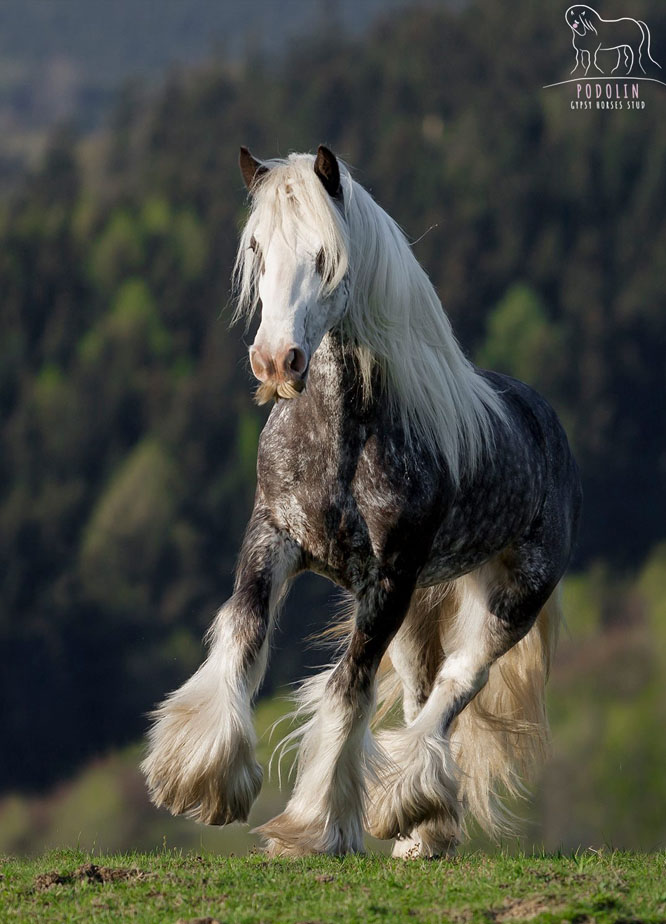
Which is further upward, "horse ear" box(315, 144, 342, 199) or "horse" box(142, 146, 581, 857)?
"horse ear" box(315, 144, 342, 199)

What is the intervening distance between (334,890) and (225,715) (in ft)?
2.66

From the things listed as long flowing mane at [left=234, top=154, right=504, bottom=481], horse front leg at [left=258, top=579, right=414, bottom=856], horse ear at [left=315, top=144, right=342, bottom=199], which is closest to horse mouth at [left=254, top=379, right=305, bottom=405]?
long flowing mane at [left=234, top=154, right=504, bottom=481]

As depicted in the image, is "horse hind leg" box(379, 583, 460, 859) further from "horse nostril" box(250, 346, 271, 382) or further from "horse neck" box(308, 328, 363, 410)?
"horse nostril" box(250, 346, 271, 382)

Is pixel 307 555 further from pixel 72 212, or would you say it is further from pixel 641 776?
pixel 72 212

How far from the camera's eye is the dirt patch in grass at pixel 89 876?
487cm

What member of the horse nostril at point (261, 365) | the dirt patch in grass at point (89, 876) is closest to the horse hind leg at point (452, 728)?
the dirt patch in grass at point (89, 876)

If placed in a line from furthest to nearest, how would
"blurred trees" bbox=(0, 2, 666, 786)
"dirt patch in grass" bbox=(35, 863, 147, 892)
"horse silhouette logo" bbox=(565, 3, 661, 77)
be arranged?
"horse silhouette logo" bbox=(565, 3, 661, 77)
"blurred trees" bbox=(0, 2, 666, 786)
"dirt patch in grass" bbox=(35, 863, 147, 892)

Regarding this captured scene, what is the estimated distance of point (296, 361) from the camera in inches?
196

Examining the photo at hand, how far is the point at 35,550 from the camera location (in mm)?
36188

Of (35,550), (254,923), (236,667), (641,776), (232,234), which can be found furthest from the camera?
(232,234)

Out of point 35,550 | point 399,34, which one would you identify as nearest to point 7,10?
point 399,34

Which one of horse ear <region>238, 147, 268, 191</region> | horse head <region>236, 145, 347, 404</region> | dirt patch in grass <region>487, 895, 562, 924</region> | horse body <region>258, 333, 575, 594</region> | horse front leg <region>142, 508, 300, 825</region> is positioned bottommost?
dirt patch in grass <region>487, 895, 562, 924</region>

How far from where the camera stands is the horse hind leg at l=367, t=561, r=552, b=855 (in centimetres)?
582

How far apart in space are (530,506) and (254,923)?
9.31 feet
